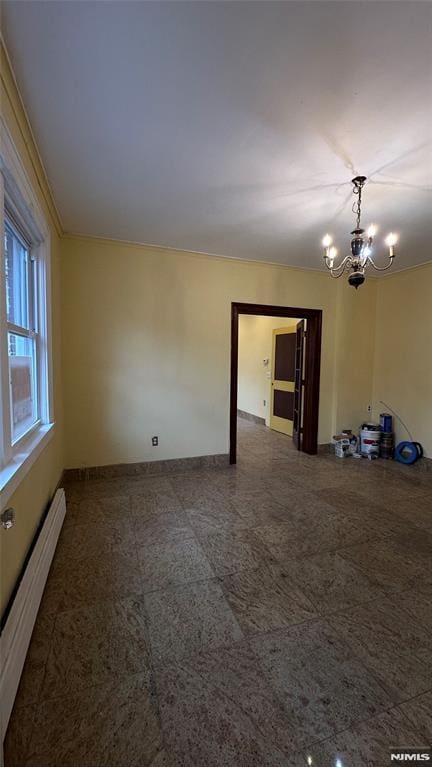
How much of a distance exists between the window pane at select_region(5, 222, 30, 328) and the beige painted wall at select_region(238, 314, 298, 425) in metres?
4.42

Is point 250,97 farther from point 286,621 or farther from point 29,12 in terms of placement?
point 286,621

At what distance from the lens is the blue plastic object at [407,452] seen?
416 centimetres

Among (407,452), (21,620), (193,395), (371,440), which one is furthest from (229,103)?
(407,452)

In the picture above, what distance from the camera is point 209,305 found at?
3918 millimetres

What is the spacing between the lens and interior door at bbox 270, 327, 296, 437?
18.1 ft

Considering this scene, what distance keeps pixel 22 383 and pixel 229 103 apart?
2.03 metres

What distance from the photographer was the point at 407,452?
14.0 ft

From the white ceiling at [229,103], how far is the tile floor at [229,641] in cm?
265

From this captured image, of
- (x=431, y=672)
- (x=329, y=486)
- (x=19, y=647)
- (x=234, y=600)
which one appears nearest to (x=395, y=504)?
(x=329, y=486)

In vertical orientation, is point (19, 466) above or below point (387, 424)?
above

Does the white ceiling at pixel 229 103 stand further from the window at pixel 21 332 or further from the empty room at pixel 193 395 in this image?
the window at pixel 21 332

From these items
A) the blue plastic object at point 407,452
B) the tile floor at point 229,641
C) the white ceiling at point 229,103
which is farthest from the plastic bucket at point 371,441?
the white ceiling at point 229,103

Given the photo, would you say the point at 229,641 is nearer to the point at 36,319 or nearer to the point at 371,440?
the point at 36,319

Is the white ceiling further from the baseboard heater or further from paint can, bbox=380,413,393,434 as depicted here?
paint can, bbox=380,413,393,434
